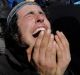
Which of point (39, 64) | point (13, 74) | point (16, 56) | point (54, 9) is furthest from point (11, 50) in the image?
point (54, 9)

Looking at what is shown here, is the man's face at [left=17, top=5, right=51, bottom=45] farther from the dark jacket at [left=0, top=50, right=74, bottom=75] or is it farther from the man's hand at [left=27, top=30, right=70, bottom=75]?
the man's hand at [left=27, top=30, right=70, bottom=75]

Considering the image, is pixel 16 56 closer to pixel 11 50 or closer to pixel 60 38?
pixel 11 50

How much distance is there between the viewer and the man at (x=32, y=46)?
193 centimetres

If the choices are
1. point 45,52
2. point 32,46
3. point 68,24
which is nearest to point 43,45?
point 45,52

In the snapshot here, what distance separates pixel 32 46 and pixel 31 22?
0.21 meters

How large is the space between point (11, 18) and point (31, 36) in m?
0.31

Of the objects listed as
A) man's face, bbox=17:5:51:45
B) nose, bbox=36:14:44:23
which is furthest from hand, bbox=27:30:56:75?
nose, bbox=36:14:44:23

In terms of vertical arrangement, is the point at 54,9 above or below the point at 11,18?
below

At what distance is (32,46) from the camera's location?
7.51ft

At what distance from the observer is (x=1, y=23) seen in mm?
2752

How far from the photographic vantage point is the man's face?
2309 mm

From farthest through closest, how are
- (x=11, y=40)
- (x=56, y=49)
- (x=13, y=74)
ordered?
1. (x=11, y=40)
2. (x=13, y=74)
3. (x=56, y=49)

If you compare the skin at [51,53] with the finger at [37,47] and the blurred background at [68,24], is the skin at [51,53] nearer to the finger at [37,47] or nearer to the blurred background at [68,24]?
the finger at [37,47]

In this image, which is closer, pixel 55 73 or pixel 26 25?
pixel 55 73
